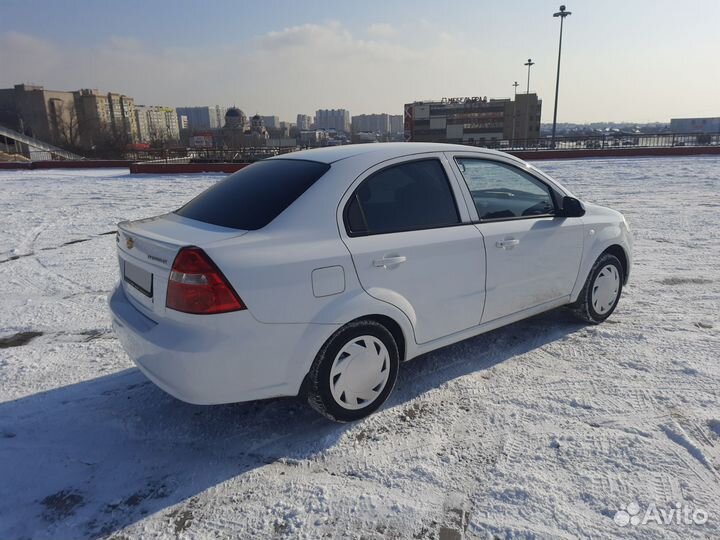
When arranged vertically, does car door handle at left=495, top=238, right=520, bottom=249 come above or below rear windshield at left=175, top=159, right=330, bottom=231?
below

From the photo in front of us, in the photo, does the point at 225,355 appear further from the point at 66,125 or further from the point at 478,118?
the point at 66,125

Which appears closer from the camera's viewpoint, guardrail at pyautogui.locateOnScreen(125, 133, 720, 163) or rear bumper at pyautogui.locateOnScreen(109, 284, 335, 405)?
rear bumper at pyautogui.locateOnScreen(109, 284, 335, 405)

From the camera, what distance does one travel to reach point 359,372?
3098 millimetres

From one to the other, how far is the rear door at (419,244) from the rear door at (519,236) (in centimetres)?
16

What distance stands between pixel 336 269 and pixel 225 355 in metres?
0.77

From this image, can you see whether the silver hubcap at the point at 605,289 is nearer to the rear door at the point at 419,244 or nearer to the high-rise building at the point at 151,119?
the rear door at the point at 419,244

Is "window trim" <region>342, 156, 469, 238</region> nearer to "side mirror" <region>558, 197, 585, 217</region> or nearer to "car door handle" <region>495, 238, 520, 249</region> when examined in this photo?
"car door handle" <region>495, 238, 520, 249</region>

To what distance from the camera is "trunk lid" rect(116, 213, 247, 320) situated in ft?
8.91

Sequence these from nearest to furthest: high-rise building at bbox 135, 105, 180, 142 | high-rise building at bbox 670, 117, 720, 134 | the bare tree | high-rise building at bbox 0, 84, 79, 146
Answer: high-rise building at bbox 670, 117, 720, 134 < the bare tree < high-rise building at bbox 0, 84, 79, 146 < high-rise building at bbox 135, 105, 180, 142

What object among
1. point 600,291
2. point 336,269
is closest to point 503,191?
point 600,291

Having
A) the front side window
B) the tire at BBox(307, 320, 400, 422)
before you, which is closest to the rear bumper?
the tire at BBox(307, 320, 400, 422)

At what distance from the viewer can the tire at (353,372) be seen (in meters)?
2.94

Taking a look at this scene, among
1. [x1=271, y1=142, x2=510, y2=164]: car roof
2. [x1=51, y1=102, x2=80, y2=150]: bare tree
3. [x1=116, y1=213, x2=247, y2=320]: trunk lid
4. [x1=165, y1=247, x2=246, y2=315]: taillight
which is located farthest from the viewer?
[x1=51, y1=102, x2=80, y2=150]: bare tree

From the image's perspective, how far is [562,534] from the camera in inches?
89.4
